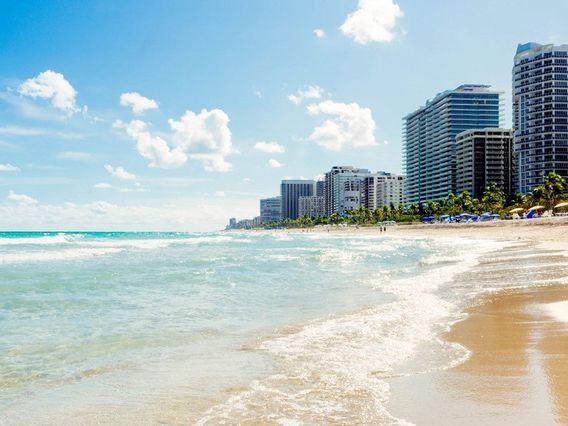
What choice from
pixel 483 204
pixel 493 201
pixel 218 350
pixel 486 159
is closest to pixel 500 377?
pixel 218 350

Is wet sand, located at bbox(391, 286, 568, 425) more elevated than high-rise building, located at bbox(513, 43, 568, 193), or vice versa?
high-rise building, located at bbox(513, 43, 568, 193)

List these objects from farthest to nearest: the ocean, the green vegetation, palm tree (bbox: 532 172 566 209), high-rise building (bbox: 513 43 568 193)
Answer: high-rise building (bbox: 513 43 568 193) → the green vegetation → palm tree (bbox: 532 172 566 209) → the ocean

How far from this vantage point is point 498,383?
19.4 feet

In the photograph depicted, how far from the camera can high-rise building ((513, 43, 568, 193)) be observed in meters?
144

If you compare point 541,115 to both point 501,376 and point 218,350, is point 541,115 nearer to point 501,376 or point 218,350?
point 218,350

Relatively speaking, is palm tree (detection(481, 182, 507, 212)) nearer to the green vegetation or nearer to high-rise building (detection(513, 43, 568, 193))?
the green vegetation

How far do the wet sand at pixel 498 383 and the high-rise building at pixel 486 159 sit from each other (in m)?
168

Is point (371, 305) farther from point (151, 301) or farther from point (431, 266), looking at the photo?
point (431, 266)

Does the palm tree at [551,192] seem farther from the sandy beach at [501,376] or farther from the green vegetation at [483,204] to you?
the sandy beach at [501,376]

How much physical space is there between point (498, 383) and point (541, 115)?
163975mm

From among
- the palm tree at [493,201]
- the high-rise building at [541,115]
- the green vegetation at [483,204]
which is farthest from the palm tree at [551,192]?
the high-rise building at [541,115]

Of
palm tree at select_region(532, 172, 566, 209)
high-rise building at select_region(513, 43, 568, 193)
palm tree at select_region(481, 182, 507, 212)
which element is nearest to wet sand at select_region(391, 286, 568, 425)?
palm tree at select_region(532, 172, 566, 209)

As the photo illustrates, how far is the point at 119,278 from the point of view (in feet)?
69.5

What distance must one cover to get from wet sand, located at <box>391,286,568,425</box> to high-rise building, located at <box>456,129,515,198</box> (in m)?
168
